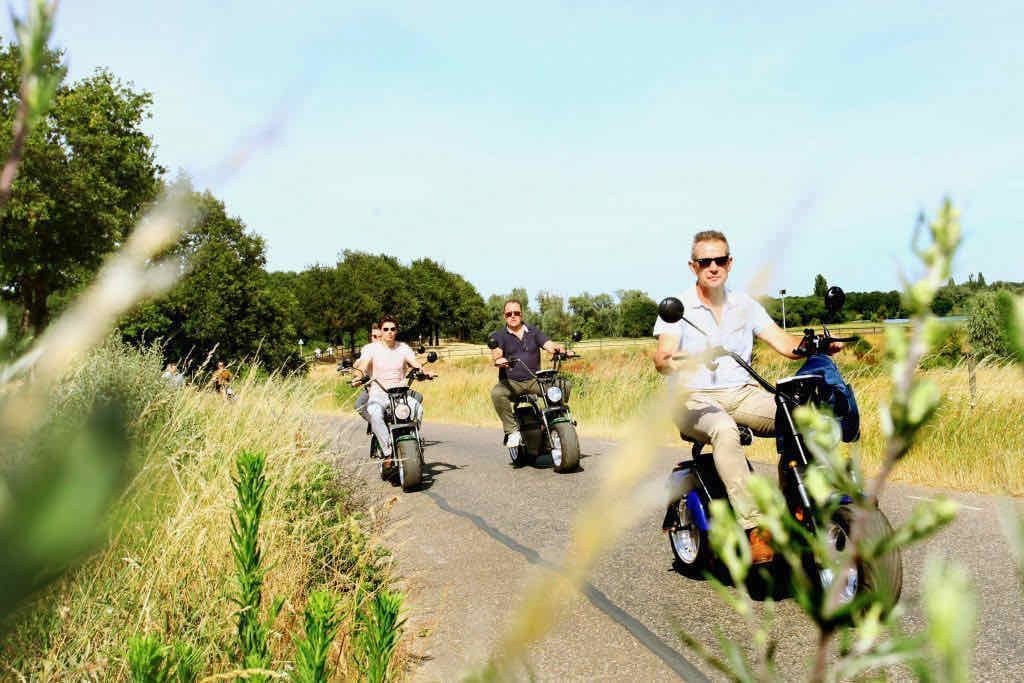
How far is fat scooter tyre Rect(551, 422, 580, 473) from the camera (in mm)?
9359

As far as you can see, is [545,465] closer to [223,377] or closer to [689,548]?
[223,377]

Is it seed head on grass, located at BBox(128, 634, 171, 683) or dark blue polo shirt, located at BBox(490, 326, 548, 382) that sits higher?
dark blue polo shirt, located at BBox(490, 326, 548, 382)

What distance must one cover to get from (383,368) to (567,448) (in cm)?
228

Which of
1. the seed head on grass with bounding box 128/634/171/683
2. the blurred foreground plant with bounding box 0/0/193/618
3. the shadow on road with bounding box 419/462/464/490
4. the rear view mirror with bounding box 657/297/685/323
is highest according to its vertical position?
the rear view mirror with bounding box 657/297/685/323

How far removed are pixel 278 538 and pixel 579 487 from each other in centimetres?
449

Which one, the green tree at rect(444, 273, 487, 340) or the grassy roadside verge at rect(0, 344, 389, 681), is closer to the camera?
the grassy roadside verge at rect(0, 344, 389, 681)

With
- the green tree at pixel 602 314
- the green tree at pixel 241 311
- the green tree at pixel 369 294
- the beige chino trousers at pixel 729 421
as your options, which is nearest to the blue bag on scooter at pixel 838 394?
the beige chino trousers at pixel 729 421

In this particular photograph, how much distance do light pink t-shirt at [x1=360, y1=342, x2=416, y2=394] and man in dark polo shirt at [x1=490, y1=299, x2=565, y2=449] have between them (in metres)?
1.08

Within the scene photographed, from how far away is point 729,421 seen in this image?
4691 mm

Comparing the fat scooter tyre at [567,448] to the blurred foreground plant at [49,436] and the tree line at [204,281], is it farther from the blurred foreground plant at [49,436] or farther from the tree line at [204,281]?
the blurred foreground plant at [49,436]

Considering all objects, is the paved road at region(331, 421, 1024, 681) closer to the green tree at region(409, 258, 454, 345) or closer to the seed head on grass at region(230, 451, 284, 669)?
the seed head on grass at region(230, 451, 284, 669)

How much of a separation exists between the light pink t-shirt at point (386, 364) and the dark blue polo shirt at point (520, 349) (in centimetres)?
112

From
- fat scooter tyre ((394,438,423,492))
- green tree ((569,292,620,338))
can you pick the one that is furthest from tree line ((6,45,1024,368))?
fat scooter tyre ((394,438,423,492))

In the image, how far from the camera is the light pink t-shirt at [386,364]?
977 cm
